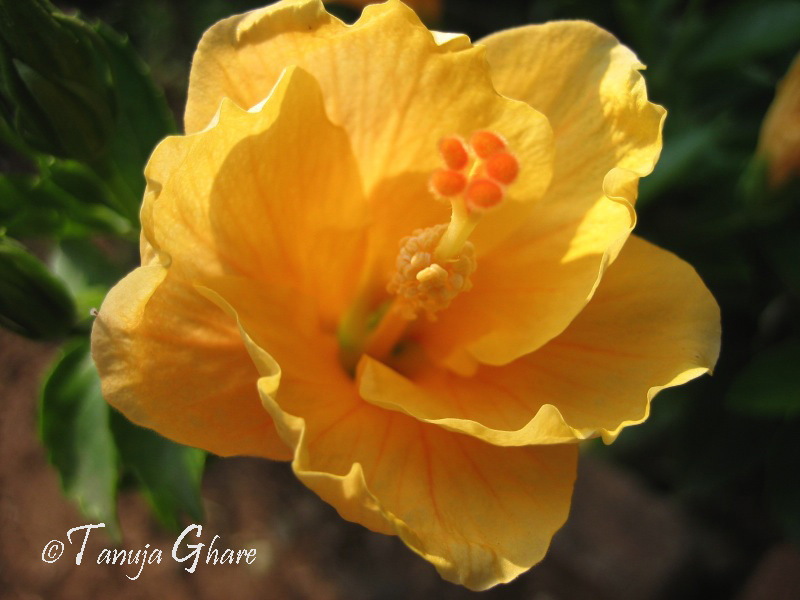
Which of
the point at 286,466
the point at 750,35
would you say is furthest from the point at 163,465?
the point at 286,466

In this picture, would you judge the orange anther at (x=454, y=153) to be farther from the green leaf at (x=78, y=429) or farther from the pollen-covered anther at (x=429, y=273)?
the green leaf at (x=78, y=429)

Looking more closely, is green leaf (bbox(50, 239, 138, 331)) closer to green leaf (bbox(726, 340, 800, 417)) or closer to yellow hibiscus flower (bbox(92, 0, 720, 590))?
yellow hibiscus flower (bbox(92, 0, 720, 590))

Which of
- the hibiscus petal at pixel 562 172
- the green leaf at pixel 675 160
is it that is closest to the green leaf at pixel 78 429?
the hibiscus petal at pixel 562 172

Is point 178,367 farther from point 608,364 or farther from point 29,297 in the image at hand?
point 608,364

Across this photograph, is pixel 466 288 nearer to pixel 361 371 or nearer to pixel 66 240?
pixel 361 371

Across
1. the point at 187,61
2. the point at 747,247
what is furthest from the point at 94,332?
the point at 187,61

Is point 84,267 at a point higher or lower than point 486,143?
lower
